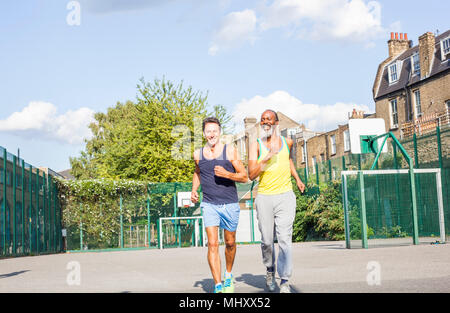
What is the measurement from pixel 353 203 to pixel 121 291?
9.65m

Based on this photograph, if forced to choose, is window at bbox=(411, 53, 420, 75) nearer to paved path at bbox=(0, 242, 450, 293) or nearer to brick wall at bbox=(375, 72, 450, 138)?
brick wall at bbox=(375, 72, 450, 138)

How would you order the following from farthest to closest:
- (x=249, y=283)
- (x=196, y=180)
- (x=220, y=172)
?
1. (x=249, y=283)
2. (x=196, y=180)
3. (x=220, y=172)

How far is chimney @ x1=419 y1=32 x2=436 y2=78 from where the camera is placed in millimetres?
33031

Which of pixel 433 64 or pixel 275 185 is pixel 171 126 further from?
pixel 275 185

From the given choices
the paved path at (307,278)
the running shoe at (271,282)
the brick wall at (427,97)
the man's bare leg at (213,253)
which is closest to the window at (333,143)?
the brick wall at (427,97)

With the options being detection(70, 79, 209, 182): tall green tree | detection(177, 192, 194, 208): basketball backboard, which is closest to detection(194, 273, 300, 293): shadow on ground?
detection(177, 192, 194, 208): basketball backboard

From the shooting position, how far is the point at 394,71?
123 ft

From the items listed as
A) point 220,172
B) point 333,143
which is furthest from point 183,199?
point 333,143

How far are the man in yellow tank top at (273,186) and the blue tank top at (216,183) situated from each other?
259mm

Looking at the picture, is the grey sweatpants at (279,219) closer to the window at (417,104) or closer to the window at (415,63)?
the window at (417,104)

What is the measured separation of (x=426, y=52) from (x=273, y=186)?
30.8m

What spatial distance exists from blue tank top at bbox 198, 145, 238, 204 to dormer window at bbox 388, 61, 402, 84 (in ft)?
Result: 109

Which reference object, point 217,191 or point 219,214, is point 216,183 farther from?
point 219,214

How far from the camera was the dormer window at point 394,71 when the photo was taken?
36744mm
